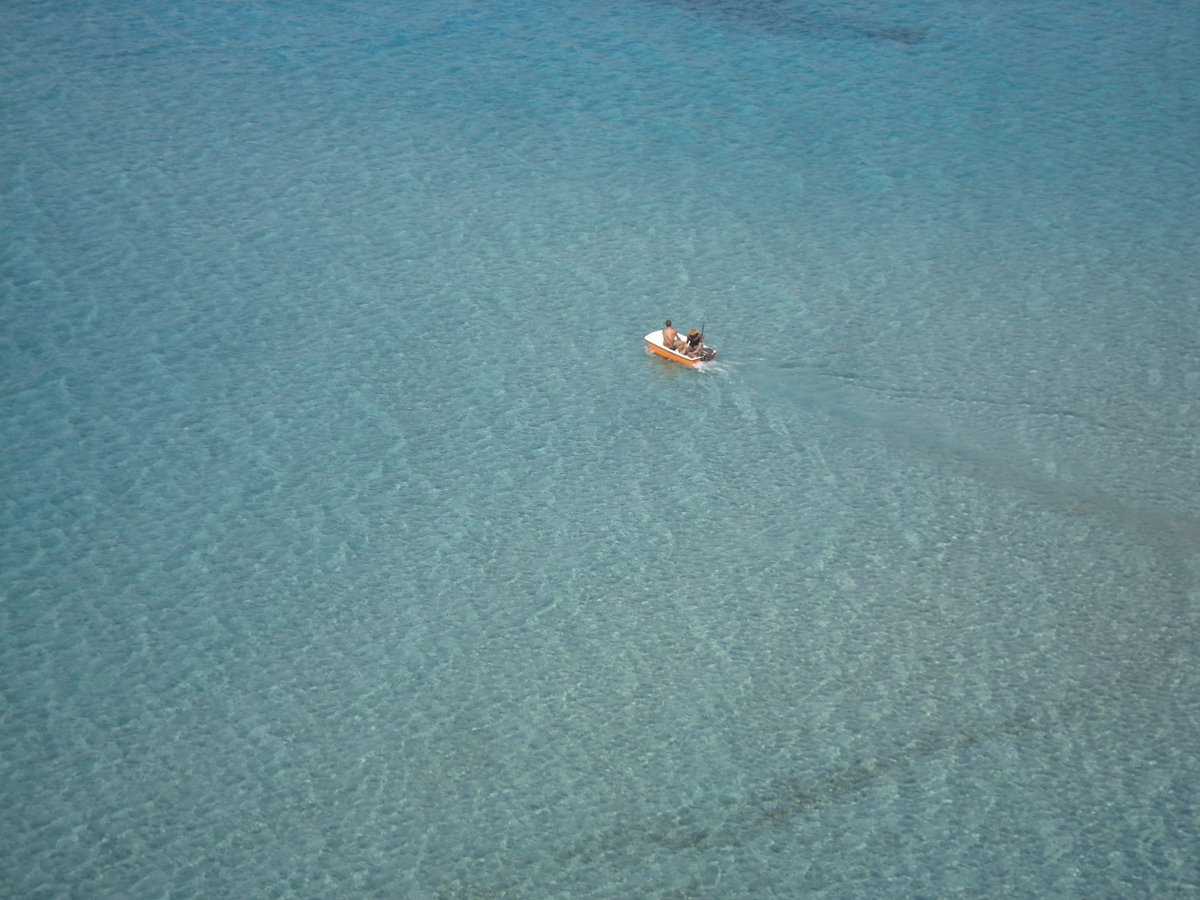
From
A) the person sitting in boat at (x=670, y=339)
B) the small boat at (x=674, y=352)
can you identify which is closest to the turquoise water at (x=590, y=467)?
the small boat at (x=674, y=352)

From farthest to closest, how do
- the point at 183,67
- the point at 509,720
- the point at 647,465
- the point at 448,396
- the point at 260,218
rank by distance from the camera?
→ the point at 183,67 < the point at 260,218 < the point at 448,396 < the point at 647,465 < the point at 509,720

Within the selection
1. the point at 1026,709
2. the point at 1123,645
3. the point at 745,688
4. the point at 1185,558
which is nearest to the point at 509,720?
the point at 745,688

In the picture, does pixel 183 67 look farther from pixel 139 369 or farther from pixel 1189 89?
pixel 1189 89

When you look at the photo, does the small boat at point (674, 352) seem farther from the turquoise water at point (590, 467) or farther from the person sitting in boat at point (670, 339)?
the turquoise water at point (590, 467)

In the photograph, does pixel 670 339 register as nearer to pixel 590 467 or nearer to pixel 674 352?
pixel 674 352

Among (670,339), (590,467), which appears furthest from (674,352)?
(590,467)
